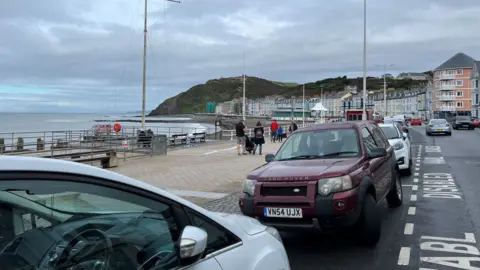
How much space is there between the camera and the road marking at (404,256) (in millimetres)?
5531

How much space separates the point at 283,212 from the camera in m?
5.89

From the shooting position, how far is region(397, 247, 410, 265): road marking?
18.1ft

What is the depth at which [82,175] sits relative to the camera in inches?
84.0

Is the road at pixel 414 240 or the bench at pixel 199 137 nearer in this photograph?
the road at pixel 414 240

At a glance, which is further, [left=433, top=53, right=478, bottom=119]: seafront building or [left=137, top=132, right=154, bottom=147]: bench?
[left=433, top=53, right=478, bottom=119]: seafront building

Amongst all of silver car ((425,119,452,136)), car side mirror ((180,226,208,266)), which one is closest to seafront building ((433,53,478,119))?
silver car ((425,119,452,136))

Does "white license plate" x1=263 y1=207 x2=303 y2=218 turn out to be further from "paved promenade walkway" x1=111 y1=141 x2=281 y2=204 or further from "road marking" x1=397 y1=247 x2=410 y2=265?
"paved promenade walkway" x1=111 y1=141 x2=281 y2=204

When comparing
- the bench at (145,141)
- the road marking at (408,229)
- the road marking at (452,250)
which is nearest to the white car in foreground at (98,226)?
the road marking at (452,250)

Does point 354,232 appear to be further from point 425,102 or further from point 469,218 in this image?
point 425,102

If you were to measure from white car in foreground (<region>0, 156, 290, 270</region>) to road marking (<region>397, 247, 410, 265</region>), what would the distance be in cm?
320

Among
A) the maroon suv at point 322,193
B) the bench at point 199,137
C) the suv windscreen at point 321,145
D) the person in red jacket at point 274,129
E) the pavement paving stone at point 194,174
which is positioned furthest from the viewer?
the person in red jacket at point 274,129

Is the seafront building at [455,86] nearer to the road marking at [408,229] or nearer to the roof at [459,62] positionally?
the roof at [459,62]

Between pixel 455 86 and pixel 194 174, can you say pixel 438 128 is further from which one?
pixel 455 86

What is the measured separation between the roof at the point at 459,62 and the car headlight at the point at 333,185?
116m
